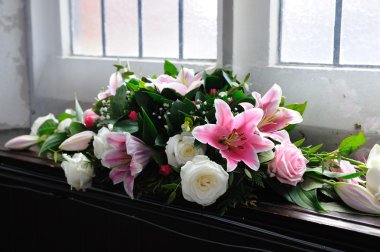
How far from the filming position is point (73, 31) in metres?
1.75

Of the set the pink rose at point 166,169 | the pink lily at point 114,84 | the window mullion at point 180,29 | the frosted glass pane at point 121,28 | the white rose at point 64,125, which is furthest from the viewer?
the frosted glass pane at point 121,28

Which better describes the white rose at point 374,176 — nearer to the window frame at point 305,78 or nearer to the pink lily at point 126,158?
the window frame at point 305,78

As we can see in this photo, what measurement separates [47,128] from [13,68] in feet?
1.28

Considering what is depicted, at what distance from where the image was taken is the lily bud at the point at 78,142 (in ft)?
4.01

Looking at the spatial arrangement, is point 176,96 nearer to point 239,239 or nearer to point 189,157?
point 189,157

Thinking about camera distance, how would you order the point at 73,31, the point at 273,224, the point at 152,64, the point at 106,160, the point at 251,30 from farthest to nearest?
1. the point at 73,31
2. the point at 152,64
3. the point at 251,30
4. the point at 106,160
5. the point at 273,224

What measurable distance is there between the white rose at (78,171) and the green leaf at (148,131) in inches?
5.8

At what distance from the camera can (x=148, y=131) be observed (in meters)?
1.07

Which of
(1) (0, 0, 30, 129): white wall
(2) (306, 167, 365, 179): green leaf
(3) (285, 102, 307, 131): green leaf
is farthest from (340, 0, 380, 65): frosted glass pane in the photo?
(1) (0, 0, 30, 129): white wall

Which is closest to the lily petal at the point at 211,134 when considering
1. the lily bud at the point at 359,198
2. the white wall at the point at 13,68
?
the lily bud at the point at 359,198

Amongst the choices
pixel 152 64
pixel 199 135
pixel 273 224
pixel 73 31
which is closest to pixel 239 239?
pixel 273 224

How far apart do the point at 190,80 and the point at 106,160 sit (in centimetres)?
22

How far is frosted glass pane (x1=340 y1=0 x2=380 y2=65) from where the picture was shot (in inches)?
45.8

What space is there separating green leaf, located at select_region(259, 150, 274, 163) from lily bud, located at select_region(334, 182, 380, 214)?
0.42ft
